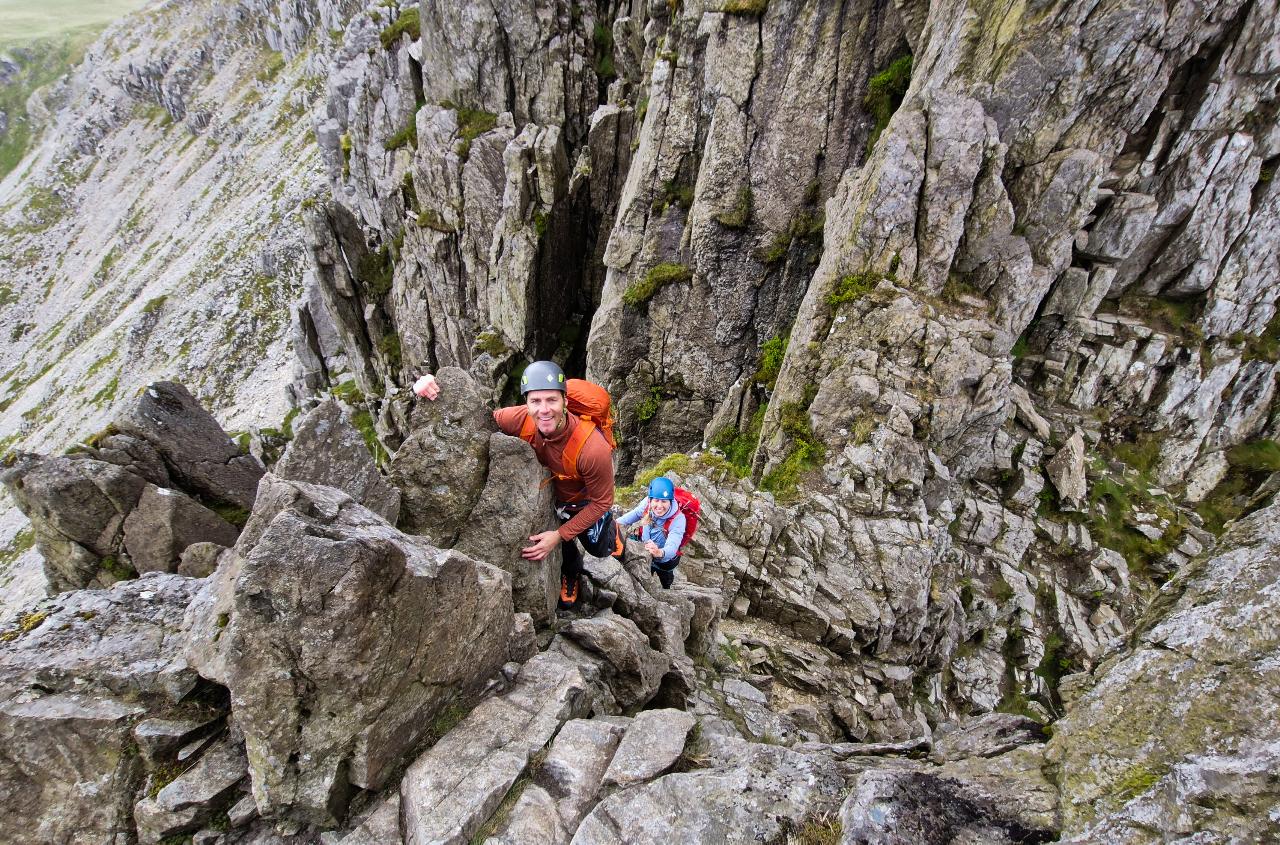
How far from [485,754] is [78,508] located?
11.7 meters

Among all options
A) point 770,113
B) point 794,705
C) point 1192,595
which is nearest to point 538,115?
point 770,113

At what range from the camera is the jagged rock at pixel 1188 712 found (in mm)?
4566

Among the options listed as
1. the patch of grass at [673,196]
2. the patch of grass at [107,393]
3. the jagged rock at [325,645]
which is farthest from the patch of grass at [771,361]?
the patch of grass at [107,393]

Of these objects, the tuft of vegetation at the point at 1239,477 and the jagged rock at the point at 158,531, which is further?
the tuft of vegetation at the point at 1239,477

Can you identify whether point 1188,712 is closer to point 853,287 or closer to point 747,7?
point 853,287

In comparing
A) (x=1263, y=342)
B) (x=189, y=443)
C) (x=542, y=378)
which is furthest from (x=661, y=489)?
(x=1263, y=342)

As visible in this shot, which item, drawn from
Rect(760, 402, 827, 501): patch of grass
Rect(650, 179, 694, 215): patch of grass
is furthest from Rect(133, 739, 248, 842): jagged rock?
Rect(650, 179, 694, 215): patch of grass

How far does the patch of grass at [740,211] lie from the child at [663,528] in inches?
673

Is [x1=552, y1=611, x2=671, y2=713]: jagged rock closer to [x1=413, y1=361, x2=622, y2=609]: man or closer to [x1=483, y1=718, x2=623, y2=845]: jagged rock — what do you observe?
[x1=413, y1=361, x2=622, y2=609]: man

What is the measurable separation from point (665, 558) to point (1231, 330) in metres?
28.9

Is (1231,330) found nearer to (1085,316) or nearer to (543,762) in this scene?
(1085,316)

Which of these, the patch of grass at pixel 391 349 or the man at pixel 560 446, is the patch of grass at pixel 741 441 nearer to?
the man at pixel 560 446

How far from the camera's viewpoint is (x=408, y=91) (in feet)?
136

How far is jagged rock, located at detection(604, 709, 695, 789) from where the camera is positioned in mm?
7148
